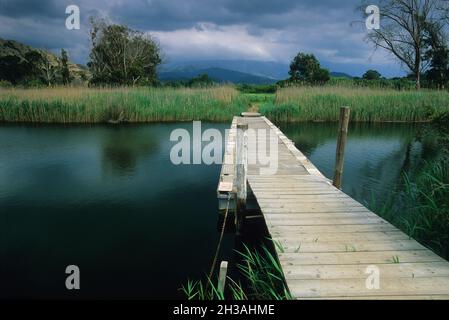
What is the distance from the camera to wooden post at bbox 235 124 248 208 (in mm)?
4426

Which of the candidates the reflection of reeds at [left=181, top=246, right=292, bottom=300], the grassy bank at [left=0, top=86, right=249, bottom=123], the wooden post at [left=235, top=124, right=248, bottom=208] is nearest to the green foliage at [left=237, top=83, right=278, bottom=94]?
the grassy bank at [left=0, top=86, right=249, bottom=123]

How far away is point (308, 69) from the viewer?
40406 millimetres

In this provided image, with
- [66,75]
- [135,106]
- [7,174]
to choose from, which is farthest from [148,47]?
[7,174]

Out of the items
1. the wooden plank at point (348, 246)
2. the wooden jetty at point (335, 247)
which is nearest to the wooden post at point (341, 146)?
the wooden jetty at point (335, 247)

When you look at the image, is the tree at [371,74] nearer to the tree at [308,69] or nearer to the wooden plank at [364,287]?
the tree at [308,69]

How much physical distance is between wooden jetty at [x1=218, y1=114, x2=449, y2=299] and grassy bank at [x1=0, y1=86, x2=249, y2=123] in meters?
11.5

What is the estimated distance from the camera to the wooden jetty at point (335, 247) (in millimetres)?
2416

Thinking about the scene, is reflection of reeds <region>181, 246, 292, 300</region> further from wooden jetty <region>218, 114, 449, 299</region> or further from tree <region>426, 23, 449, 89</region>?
tree <region>426, 23, 449, 89</region>

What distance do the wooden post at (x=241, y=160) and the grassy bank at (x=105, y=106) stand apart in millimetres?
11848

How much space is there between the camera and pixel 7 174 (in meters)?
7.98

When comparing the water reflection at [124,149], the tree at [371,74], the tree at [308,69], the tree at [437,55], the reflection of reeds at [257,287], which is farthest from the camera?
the tree at [371,74]

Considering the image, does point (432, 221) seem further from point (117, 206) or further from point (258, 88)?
point (258, 88)
